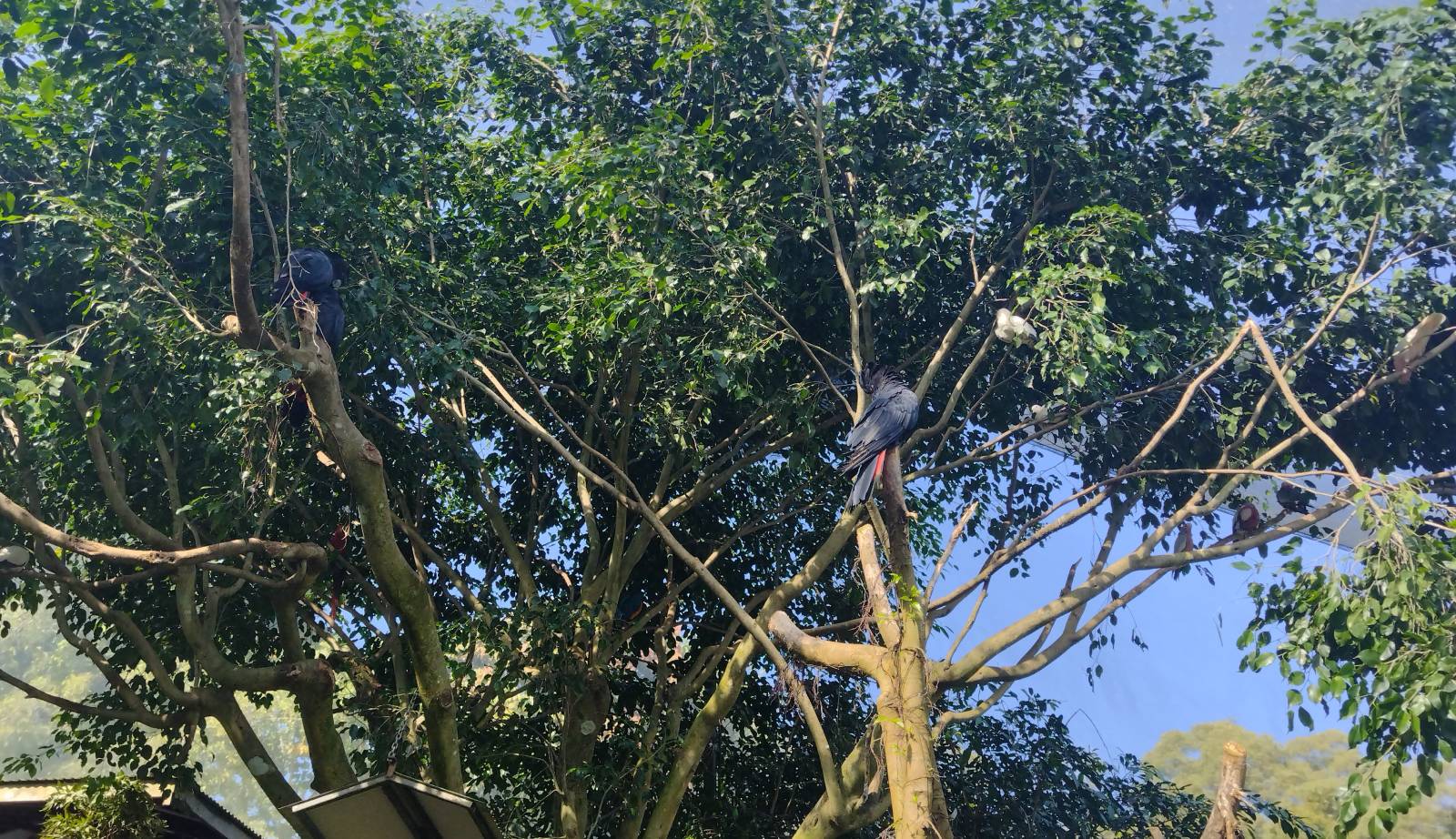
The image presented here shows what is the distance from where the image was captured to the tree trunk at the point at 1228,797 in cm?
484

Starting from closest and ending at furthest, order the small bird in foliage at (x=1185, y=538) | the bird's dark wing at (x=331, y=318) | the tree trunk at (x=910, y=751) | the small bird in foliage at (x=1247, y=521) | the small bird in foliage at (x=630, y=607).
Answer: the tree trunk at (x=910, y=751) → the bird's dark wing at (x=331, y=318) → the small bird in foliage at (x=1247, y=521) → the small bird in foliage at (x=1185, y=538) → the small bird in foliage at (x=630, y=607)

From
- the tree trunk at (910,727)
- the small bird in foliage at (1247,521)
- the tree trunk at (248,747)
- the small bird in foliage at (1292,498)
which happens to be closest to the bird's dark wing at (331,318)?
the tree trunk at (248,747)

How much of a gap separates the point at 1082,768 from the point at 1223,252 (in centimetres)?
382

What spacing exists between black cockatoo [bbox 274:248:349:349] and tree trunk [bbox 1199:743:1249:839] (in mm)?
4846

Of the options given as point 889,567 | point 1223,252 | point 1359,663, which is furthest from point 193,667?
point 1223,252

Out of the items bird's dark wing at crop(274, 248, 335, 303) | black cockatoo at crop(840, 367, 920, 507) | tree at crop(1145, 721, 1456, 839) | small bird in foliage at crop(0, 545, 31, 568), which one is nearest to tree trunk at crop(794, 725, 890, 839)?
black cockatoo at crop(840, 367, 920, 507)

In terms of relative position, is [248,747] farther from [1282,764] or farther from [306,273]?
[1282,764]

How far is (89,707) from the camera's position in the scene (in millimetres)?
6852

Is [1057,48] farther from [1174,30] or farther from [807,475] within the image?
[807,475]

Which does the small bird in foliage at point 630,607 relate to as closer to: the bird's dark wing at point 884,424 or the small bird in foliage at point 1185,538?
the bird's dark wing at point 884,424

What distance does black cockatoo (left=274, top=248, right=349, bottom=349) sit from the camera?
6043 mm

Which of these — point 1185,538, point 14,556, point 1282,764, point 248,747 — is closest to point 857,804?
point 1185,538

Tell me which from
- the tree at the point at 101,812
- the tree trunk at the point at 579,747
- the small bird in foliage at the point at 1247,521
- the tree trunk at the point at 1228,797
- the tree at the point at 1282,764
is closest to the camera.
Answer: the tree trunk at the point at 1228,797

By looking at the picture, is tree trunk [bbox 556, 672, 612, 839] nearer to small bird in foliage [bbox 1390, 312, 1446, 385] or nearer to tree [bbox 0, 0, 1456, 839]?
tree [bbox 0, 0, 1456, 839]
